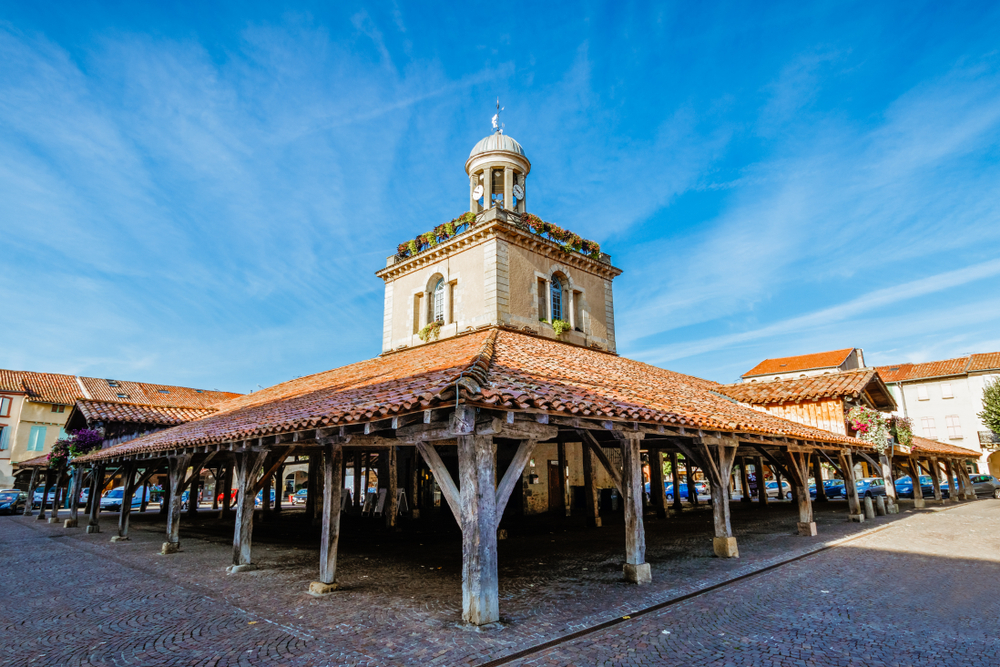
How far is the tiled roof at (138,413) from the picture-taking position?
787 inches

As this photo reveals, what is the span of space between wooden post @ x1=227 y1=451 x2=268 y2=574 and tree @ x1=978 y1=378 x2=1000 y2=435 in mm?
40465

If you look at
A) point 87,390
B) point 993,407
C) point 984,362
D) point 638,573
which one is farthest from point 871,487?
point 87,390

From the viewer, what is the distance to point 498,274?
53.0 ft

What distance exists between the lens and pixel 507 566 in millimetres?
9766

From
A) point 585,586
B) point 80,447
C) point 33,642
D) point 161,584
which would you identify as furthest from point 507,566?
point 80,447

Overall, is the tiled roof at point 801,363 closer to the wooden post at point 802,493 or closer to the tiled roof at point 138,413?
the wooden post at point 802,493

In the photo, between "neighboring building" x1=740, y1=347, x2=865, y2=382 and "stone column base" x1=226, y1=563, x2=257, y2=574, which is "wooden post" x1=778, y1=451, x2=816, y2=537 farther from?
"neighboring building" x1=740, y1=347, x2=865, y2=382

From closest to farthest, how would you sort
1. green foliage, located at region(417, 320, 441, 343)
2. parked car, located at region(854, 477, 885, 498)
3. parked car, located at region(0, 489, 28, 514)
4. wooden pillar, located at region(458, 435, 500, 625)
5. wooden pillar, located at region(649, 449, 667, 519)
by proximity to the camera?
wooden pillar, located at region(458, 435, 500, 625), green foliage, located at region(417, 320, 441, 343), wooden pillar, located at region(649, 449, 667, 519), parked car, located at region(854, 477, 885, 498), parked car, located at region(0, 489, 28, 514)

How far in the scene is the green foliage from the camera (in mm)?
17500

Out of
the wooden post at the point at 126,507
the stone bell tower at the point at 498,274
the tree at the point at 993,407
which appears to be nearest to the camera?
the wooden post at the point at 126,507

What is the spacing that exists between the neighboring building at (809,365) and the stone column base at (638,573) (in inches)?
1496

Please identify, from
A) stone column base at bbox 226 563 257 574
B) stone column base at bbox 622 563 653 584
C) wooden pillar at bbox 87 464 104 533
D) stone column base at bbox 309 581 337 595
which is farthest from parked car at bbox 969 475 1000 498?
wooden pillar at bbox 87 464 104 533

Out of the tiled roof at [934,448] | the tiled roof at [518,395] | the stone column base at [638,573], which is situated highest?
the tiled roof at [518,395]

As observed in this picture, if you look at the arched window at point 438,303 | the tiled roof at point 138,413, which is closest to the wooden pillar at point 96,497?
the tiled roof at point 138,413
